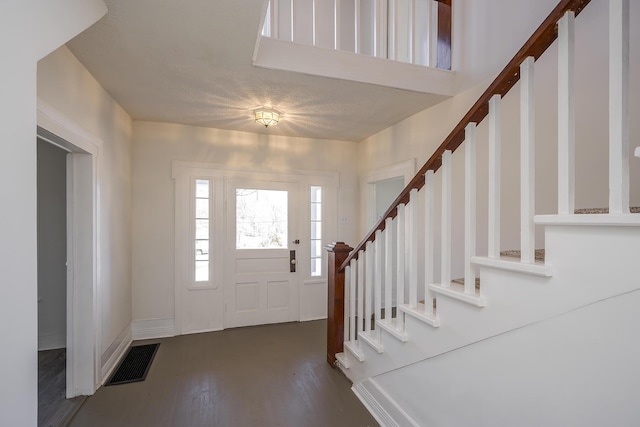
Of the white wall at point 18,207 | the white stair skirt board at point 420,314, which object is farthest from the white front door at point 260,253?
the white wall at point 18,207

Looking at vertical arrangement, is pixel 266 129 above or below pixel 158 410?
above

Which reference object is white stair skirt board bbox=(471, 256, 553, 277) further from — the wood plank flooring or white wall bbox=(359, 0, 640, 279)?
the wood plank flooring

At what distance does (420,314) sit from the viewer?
1.71 metres

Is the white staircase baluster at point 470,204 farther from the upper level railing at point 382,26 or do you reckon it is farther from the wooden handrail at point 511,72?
the upper level railing at point 382,26

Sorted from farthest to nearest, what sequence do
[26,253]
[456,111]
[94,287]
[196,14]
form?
[456,111] → [94,287] → [196,14] → [26,253]

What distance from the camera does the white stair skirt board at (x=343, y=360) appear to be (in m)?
2.59

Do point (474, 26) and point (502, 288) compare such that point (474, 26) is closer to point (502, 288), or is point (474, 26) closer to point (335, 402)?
point (502, 288)

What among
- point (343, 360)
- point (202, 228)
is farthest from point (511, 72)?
point (202, 228)

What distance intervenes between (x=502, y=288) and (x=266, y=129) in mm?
3158

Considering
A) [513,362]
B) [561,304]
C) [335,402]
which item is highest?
[561,304]

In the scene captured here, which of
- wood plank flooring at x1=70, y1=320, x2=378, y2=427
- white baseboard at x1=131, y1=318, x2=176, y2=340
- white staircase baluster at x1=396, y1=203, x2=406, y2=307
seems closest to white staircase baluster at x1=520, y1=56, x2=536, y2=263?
white staircase baluster at x1=396, y1=203, x2=406, y2=307

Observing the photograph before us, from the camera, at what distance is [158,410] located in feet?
7.20

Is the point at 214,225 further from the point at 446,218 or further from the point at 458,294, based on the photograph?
the point at 458,294

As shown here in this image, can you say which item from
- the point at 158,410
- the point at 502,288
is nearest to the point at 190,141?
the point at 158,410
